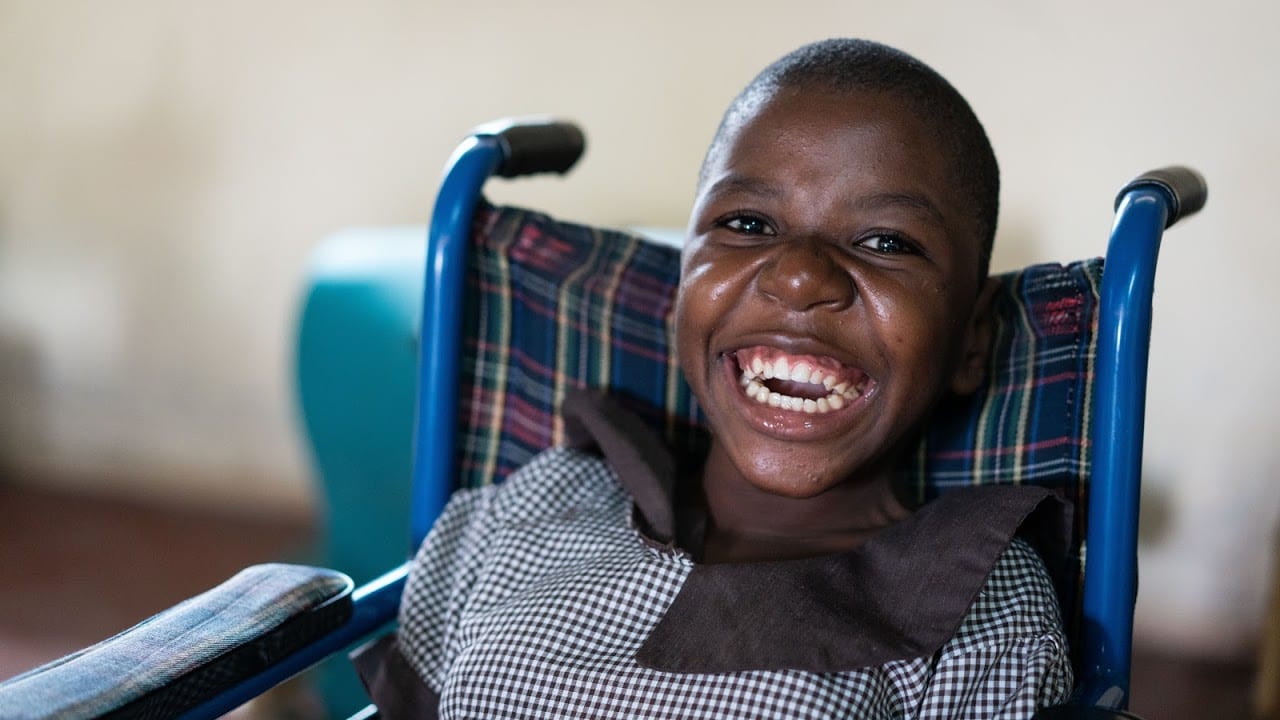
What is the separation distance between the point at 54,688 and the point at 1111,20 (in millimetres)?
1812

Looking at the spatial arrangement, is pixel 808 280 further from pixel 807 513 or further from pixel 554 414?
pixel 554 414

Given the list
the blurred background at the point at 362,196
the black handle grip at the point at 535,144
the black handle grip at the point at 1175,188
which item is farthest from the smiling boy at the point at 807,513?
the blurred background at the point at 362,196

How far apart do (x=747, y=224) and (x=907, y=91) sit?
0.16 m

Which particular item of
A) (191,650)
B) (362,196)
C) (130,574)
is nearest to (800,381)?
(191,650)

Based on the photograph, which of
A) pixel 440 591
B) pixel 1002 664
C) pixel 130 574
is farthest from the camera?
pixel 130 574

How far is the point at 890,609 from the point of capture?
3.22 feet

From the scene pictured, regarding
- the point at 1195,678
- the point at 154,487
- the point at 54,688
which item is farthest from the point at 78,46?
the point at 1195,678

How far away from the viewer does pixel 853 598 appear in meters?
0.99

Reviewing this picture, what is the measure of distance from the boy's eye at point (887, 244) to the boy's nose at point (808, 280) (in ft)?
0.12

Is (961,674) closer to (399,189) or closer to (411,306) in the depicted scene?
(411,306)

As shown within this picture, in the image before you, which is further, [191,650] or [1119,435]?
[1119,435]

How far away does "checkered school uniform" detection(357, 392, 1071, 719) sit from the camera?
935mm

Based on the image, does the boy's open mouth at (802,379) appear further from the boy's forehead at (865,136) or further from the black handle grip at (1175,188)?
the black handle grip at (1175,188)

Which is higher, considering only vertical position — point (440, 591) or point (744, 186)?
point (744, 186)
